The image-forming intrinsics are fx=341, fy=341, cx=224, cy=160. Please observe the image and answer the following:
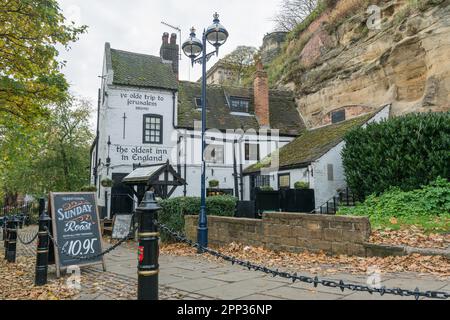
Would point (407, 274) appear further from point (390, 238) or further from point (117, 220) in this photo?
point (117, 220)

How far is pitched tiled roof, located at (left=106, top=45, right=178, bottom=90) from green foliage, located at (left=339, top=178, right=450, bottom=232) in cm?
1441

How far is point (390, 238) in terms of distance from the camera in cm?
797

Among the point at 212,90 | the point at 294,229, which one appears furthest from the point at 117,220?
the point at 212,90

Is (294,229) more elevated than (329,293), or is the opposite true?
(294,229)

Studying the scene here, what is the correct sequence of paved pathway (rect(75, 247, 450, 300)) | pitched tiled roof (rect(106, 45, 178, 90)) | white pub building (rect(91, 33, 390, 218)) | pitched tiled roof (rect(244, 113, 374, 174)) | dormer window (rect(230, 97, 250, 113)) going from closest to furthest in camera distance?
paved pathway (rect(75, 247, 450, 300)), pitched tiled roof (rect(244, 113, 374, 174)), white pub building (rect(91, 33, 390, 218)), pitched tiled roof (rect(106, 45, 178, 90)), dormer window (rect(230, 97, 250, 113))

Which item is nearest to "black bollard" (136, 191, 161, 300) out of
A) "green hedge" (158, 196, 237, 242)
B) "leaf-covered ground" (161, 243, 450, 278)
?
"leaf-covered ground" (161, 243, 450, 278)

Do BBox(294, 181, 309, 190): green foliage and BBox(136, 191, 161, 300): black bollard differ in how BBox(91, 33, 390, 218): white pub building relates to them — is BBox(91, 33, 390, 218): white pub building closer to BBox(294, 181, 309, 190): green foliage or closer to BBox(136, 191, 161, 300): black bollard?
BBox(294, 181, 309, 190): green foliage

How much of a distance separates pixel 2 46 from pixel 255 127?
16763 mm

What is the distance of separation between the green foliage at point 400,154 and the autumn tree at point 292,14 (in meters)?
32.9

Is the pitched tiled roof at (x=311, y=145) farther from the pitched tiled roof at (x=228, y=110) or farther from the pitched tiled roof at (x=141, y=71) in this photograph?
the pitched tiled roof at (x=141, y=71)

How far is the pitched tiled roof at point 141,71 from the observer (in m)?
21.5

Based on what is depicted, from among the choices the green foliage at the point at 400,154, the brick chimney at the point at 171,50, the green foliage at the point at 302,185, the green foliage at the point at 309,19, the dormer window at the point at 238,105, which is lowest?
the green foliage at the point at 302,185

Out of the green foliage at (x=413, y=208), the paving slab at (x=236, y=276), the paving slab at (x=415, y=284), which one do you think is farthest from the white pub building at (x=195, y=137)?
the paving slab at (x=415, y=284)

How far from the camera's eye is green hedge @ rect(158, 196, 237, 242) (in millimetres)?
12203
